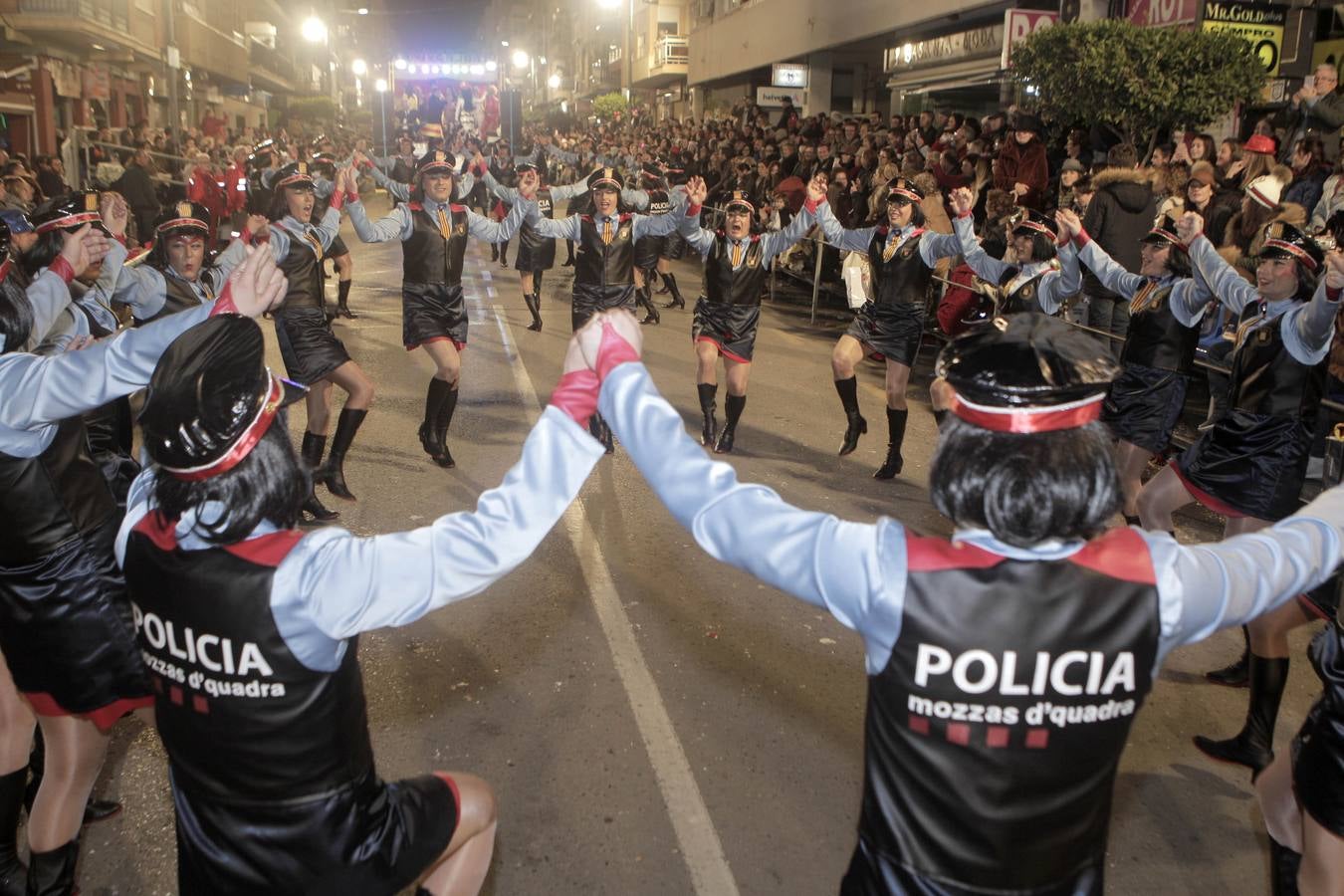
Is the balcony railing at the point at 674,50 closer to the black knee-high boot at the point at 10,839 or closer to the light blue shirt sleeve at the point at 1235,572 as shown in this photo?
the black knee-high boot at the point at 10,839

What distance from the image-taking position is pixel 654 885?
340 centimetres

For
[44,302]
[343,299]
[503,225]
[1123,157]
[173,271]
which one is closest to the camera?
[44,302]

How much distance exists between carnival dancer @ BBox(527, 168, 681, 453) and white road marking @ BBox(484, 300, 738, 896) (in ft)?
9.08

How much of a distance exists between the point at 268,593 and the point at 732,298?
21.6ft

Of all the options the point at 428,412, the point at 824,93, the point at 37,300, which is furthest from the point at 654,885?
the point at 824,93

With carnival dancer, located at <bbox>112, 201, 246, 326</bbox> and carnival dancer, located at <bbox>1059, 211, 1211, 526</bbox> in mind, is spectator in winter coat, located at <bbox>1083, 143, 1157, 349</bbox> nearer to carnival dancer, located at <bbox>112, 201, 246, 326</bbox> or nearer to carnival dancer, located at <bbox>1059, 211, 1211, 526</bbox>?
carnival dancer, located at <bbox>1059, 211, 1211, 526</bbox>

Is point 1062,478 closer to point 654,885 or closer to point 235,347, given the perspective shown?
point 235,347

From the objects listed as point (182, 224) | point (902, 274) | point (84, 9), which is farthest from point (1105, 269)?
point (84, 9)

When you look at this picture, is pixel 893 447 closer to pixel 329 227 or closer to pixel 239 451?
pixel 329 227

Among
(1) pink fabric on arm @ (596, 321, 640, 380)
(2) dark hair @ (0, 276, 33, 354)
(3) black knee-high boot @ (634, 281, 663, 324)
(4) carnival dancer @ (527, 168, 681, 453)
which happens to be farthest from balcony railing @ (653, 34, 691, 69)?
(1) pink fabric on arm @ (596, 321, 640, 380)

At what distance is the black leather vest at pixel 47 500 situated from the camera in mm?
2953

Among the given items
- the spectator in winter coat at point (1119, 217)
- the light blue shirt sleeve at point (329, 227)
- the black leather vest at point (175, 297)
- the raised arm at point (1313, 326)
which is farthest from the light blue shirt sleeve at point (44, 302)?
the spectator in winter coat at point (1119, 217)

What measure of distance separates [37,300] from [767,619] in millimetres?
3477

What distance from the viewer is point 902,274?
798 centimetres
